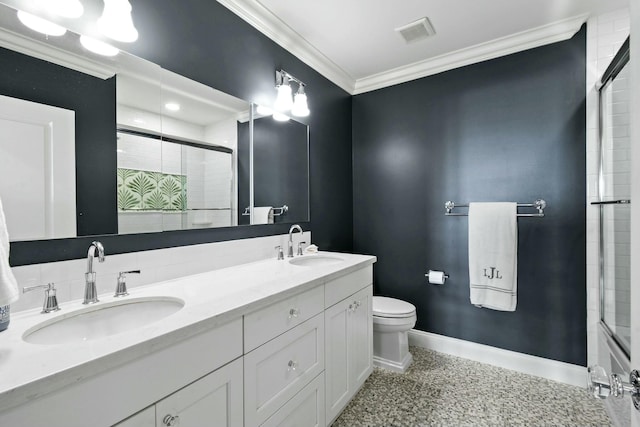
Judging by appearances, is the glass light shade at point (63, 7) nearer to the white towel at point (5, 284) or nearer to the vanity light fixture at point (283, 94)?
the white towel at point (5, 284)

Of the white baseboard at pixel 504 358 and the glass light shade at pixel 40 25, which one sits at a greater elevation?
the glass light shade at pixel 40 25

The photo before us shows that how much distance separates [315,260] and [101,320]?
1.32 metres

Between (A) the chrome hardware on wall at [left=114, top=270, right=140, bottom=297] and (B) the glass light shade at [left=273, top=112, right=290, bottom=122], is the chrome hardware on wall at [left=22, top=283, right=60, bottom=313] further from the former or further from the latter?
(B) the glass light shade at [left=273, top=112, right=290, bottom=122]

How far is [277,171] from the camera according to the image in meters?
2.13

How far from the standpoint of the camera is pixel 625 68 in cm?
171

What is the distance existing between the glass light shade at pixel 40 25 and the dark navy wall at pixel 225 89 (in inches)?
6.8

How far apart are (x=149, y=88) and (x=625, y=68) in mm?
2576

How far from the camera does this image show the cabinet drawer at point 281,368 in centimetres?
107

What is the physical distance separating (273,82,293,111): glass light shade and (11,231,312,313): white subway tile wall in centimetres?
93

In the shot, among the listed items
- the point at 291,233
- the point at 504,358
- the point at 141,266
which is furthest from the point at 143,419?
the point at 504,358

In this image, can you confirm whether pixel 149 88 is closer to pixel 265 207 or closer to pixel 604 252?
pixel 265 207

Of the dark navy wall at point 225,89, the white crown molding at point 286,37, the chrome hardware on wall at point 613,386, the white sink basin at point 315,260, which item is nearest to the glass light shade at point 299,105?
the dark navy wall at point 225,89

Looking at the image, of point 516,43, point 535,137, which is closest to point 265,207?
point 535,137

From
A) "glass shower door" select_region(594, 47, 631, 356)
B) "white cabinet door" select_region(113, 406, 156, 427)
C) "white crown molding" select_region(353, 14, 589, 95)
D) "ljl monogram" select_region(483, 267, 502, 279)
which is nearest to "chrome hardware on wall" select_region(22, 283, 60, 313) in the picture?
"white cabinet door" select_region(113, 406, 156, 427)
